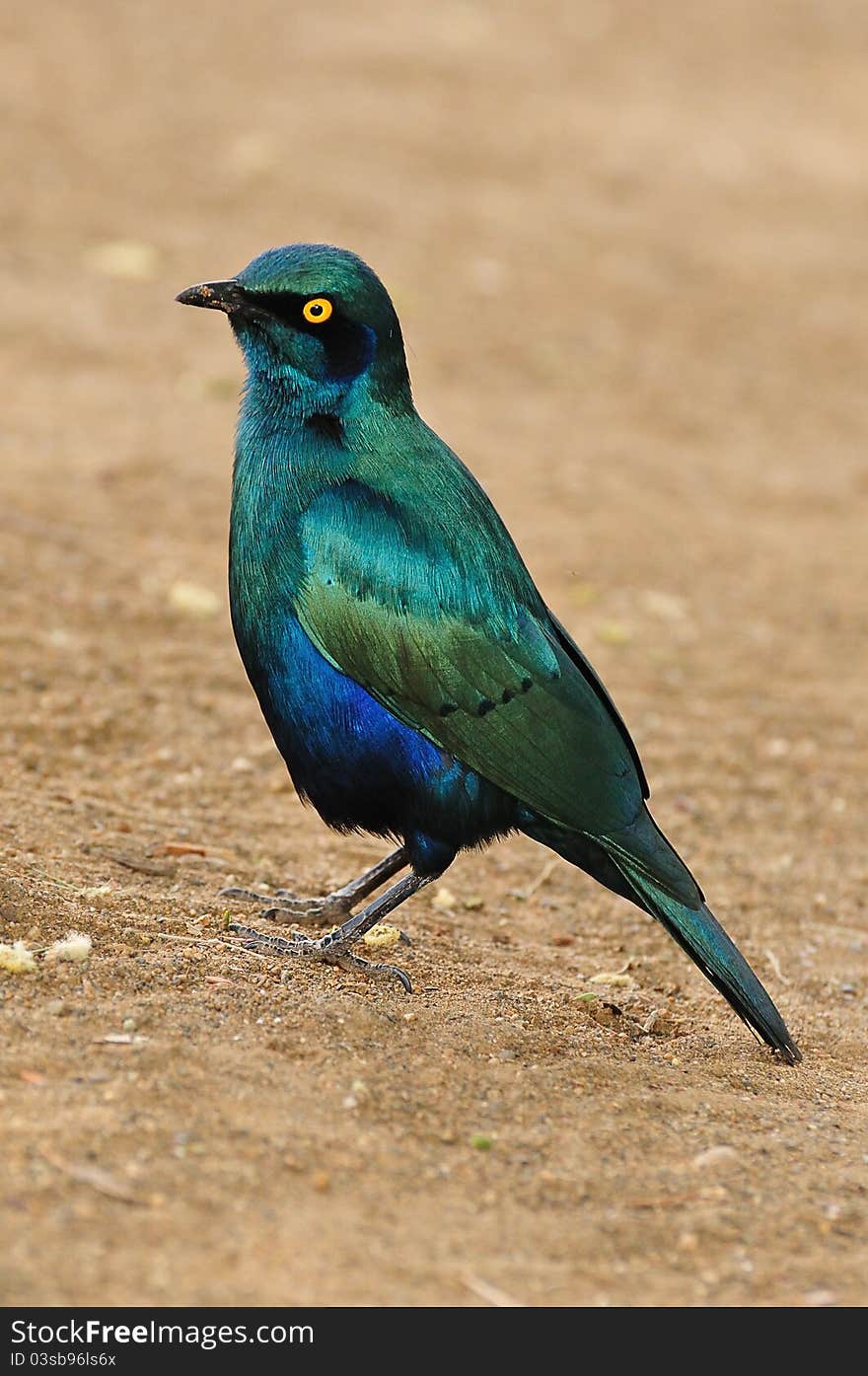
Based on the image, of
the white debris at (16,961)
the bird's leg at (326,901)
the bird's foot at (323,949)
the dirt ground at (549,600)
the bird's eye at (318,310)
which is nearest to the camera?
the dirt ground at (549,600)

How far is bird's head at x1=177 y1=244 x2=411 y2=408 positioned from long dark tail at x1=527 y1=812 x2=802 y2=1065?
128 centimetres

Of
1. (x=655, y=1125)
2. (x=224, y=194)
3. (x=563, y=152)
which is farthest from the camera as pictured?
(x=563, y=152)

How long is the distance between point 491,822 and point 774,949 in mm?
1537

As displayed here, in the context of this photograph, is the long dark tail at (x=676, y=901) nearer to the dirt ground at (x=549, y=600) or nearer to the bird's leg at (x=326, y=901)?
the dirt ground at (x=549, y=600)

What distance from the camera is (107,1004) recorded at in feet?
12.9

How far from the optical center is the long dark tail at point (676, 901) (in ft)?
14.4

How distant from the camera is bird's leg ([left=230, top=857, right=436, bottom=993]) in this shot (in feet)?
15.1

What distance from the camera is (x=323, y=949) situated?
4.63 metres

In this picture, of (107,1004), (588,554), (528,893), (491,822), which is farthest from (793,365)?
(107,1004)

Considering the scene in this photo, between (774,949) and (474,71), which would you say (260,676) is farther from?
(474,71)

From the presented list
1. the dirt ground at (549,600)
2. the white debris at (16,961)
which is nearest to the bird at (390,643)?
the dirt ground at (549,600)

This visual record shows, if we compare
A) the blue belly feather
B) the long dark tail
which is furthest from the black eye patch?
the long dark tail

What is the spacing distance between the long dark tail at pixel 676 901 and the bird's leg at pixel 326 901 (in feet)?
1.69

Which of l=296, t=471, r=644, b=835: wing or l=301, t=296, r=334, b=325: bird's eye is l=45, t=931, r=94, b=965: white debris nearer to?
l=296, t=471, r=644, b=835: wing
